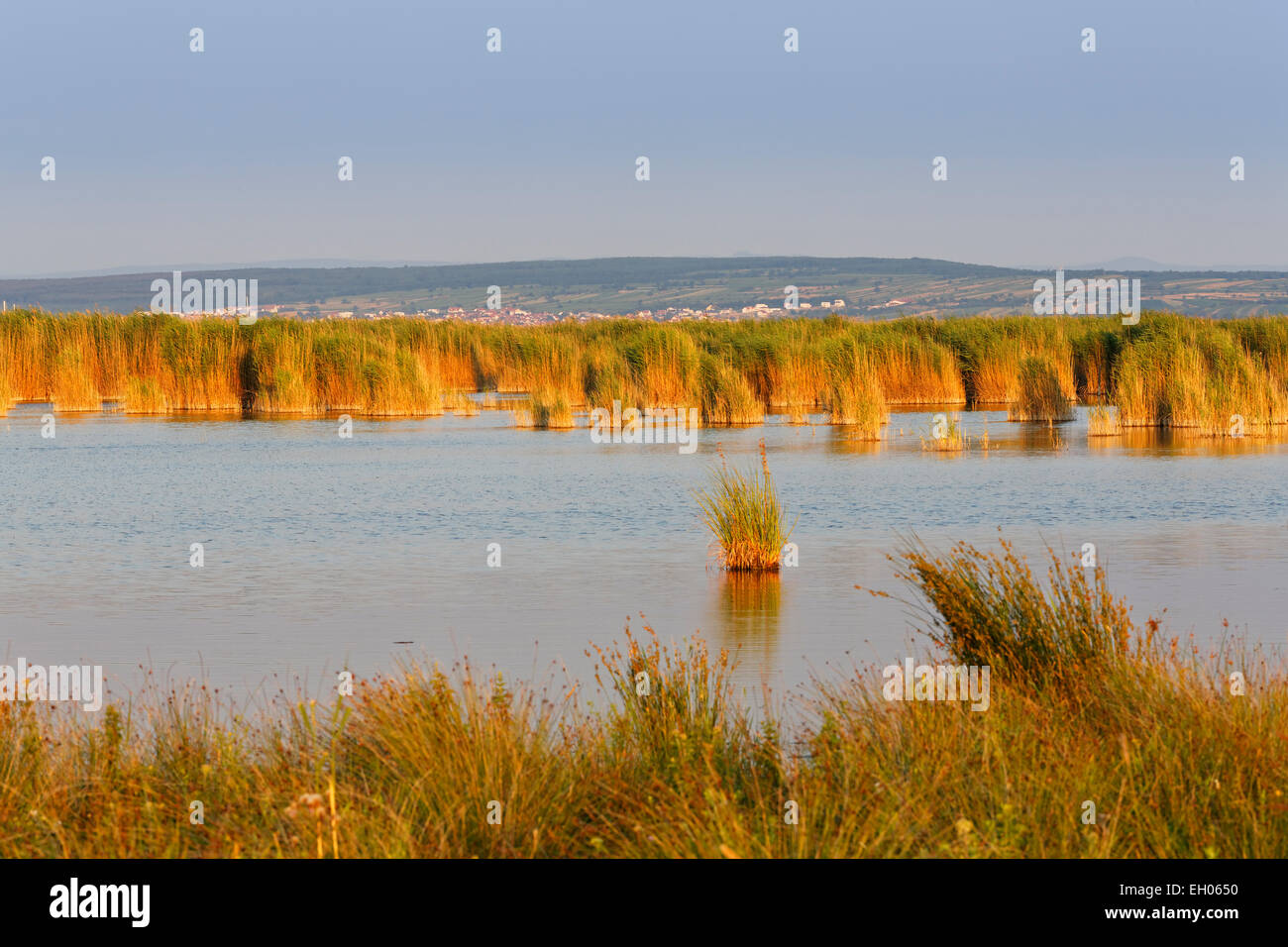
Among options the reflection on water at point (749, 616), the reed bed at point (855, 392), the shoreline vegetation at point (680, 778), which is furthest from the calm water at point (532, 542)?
the shoreline vegetation at point (680, 778)

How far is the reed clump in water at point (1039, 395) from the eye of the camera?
1043 inches

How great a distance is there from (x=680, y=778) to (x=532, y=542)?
301 inches

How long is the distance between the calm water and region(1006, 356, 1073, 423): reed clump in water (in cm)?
386

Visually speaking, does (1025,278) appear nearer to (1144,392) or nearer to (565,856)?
(1144,392)

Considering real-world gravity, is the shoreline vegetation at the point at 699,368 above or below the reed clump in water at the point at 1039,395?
above

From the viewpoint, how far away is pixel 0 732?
5.46 m

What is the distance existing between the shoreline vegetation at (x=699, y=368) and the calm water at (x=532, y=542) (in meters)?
4.23

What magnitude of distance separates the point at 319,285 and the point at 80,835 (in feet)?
470

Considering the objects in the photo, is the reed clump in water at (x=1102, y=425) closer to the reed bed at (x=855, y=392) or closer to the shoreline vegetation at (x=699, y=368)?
the shoreline vegetation at (x=699, y=368)

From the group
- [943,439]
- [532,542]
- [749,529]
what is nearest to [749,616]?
[749,529]

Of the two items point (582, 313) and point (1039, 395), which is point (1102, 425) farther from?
point (582, 313)

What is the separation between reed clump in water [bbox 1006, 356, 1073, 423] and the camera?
26495mm

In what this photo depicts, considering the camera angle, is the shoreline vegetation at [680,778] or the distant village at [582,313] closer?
the shoreline vegetation at [680,778]
